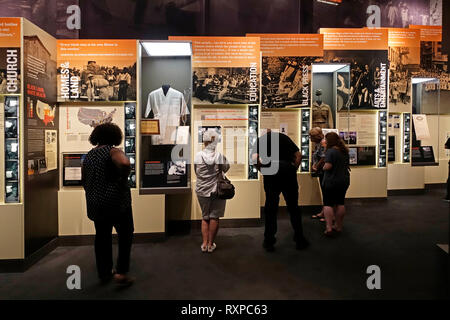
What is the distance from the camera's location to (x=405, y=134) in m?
6.99

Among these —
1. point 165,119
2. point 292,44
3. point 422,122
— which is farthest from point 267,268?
point 422,122

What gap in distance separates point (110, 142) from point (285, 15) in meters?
5.21

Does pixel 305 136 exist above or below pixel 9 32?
below

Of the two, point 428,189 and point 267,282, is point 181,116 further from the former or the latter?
point 428,189

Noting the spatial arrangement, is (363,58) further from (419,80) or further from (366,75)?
(419,80)

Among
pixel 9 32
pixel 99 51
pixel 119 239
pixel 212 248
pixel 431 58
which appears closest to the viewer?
pixel 119 239

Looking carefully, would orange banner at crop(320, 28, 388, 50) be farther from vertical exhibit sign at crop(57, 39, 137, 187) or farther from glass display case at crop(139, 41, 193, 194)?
vertical exhibit sign at crop(57, 39, 137, 187)

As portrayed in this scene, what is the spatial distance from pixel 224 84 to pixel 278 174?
1748 mm

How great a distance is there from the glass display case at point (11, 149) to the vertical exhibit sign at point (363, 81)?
17.1ft

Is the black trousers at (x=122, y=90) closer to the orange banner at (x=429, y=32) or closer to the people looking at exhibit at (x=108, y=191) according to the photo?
the people looking at exhibit at (x=108, y=191)

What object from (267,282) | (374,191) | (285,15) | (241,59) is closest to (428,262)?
(267,282)

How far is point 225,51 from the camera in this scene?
14.9 ft

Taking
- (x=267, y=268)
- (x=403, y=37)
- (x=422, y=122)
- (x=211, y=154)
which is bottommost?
(x=267, y=268)

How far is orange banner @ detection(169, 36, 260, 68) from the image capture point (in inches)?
178
